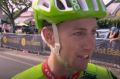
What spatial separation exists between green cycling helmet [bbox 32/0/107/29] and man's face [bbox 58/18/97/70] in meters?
0.04

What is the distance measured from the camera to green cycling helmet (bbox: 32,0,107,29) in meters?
2.16

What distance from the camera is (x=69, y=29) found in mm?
2221

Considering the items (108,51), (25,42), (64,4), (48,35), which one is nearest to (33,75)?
(48,35)

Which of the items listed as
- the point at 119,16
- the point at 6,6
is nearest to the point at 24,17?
the point at 6,6

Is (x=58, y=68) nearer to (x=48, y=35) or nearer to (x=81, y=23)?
(x=48, y=35)

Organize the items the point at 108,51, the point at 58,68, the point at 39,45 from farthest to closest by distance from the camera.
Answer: the point at 39,45, the point at 108,51, the point at 58,68

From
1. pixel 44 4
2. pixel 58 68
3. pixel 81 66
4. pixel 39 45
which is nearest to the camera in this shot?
pixel 81 66

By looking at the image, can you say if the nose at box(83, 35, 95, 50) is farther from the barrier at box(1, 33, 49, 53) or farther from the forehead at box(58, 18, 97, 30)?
the barrier at box(1, 33, 49, 53)

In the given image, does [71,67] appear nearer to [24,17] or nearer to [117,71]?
[117,71]

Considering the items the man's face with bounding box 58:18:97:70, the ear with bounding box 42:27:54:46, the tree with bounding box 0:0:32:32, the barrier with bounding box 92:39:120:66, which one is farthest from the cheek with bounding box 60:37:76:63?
the tree with bounding box 0:0:32:32

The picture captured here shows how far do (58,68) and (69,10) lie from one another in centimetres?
45

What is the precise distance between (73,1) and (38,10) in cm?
30

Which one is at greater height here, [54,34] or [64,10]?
[64,10]

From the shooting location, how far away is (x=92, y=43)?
2160mm
